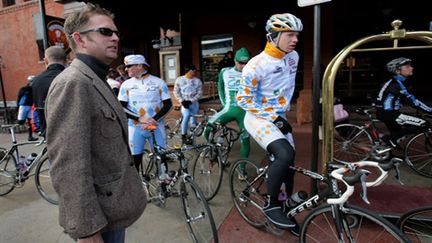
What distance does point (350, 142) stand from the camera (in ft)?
15.9

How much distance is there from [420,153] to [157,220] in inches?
164

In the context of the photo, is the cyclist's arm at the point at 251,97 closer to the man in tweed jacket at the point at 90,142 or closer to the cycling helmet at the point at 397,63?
the man in tweed jacket at the point at 90,142

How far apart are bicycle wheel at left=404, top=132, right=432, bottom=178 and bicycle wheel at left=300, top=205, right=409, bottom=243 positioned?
2.26 metres

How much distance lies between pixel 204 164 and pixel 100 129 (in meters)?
2.48

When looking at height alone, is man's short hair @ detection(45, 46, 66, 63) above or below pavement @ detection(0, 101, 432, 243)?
above

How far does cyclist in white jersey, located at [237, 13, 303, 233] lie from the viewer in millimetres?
2408

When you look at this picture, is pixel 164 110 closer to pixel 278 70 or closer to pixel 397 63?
pixel 278 70

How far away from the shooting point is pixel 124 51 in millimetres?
13383

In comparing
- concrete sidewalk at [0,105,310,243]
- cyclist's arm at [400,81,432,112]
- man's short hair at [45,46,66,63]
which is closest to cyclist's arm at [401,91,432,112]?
cyclist's arm at [400,81,432,112]

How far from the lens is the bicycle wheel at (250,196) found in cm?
287

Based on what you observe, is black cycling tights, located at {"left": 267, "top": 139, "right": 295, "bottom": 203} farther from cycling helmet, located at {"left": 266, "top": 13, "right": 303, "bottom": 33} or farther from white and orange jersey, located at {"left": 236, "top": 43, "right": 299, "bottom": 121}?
cycling helmet, located at {"left": 266, "top": 13, "right": 303, "bottom": 33}

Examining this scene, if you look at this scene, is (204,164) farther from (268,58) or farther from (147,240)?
(268,58)

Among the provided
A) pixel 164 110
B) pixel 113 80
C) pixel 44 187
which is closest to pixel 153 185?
pixel 164 110

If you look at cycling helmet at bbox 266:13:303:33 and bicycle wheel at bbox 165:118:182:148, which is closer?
cycling helmet at bbox 266:13:303:33
